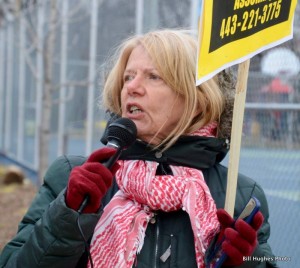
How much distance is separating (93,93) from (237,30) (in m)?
5.83

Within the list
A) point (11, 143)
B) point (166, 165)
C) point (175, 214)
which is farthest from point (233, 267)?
point (11, 143)

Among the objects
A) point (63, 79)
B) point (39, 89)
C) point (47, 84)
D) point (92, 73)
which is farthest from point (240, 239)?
point (39, 89)

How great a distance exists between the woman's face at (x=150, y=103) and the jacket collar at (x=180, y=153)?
46 mm

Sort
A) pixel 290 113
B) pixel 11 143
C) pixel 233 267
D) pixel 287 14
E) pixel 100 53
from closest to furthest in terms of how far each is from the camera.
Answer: pixel 233 267, pixel 287 14, pixel 290 113, pixel 100 53, pixel 11 143

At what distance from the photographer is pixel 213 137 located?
103 inches

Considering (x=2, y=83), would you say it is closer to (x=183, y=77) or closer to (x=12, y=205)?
(x=12, y=205)

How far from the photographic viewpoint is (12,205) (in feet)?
27.9

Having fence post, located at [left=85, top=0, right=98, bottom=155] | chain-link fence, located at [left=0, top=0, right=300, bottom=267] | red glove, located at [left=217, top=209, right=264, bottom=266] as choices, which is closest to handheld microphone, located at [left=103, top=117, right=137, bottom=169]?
red glove, located at [left=217, top=209, right=264, bottom=266]

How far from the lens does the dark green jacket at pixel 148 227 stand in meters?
2.21

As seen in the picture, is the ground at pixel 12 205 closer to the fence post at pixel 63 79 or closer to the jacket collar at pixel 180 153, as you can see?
the fence post at pixel 63 79

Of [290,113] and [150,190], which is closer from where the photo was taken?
[150,190]

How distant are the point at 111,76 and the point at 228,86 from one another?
19.7 inches

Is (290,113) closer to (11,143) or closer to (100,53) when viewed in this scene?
(100,53)

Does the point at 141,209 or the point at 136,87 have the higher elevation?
the point at 136,87
